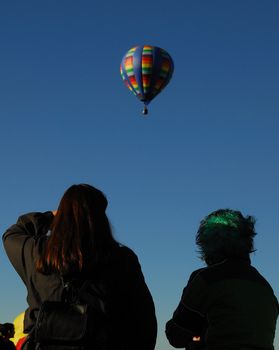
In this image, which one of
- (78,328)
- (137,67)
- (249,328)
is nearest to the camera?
(78,328)

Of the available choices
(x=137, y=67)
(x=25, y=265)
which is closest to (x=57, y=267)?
(x=25, y=265)

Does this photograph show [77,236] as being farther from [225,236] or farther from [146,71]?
[146,71]

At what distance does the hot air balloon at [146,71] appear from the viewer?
139 ft

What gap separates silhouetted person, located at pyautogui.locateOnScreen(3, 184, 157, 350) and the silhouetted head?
3.03 ft

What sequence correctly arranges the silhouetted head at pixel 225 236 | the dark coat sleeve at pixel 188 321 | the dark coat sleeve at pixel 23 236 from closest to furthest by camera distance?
the dark coat sleeve at pixel 23 236, the dark coat sleeve at pixel 188 321, the silhouetted head at pixel 225 236

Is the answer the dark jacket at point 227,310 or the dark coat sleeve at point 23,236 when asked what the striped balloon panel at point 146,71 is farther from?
the dark coat sleeve at point 23,236

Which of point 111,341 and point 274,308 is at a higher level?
point 274,308

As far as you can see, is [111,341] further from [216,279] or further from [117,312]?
[216,279]

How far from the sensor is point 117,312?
4574 mm

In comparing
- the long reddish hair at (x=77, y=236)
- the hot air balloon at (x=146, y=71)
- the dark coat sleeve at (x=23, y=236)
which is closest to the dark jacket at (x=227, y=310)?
the long reddish hair at (x=77, y=236)

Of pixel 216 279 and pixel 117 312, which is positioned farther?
pixel 216 279

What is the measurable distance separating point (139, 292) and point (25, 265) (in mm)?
734

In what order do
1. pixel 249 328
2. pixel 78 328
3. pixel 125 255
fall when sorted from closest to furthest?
1. pixel 78 328
2. pixel 125 255
3. pixel 249 328

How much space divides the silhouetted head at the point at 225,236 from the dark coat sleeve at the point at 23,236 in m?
1.19
